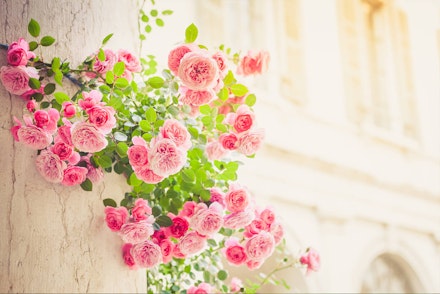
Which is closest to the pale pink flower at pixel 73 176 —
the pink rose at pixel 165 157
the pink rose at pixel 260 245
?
the pink rose at pixel 165 157

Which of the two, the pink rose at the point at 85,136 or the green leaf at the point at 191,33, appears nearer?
the pink rose at the point at 85,136

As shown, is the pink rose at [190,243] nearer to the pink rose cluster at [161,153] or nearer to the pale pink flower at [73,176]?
the pink rose cluster at [161,153]

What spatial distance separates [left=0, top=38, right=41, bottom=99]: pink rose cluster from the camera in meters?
1.75

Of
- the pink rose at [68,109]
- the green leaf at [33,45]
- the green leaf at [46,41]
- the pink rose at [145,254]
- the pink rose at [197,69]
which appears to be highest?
the pink rose at [197,69]

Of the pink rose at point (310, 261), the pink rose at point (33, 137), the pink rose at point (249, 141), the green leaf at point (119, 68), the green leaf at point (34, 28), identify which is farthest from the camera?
the pink rose at point (310, 261)

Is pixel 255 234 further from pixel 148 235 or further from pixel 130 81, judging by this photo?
pixel 130 81

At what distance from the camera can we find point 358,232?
6.91 metres

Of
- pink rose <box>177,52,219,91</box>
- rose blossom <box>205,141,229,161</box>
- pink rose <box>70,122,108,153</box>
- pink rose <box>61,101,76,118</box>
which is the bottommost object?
pink rose <box>70,122,108,153</box>

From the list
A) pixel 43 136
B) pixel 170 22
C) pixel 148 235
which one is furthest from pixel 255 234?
pixel 170 22

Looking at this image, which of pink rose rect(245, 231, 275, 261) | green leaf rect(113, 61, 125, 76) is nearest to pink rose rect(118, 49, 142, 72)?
green leaf rect(113, 61, 125, 76)

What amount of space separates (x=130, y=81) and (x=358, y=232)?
531cm

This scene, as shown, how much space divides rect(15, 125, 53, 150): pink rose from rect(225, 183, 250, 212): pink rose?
26.3 inches

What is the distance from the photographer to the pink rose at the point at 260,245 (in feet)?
7.25

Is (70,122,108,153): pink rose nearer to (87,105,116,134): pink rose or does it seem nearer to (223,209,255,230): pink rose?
(87,105,116,134): pink rose
